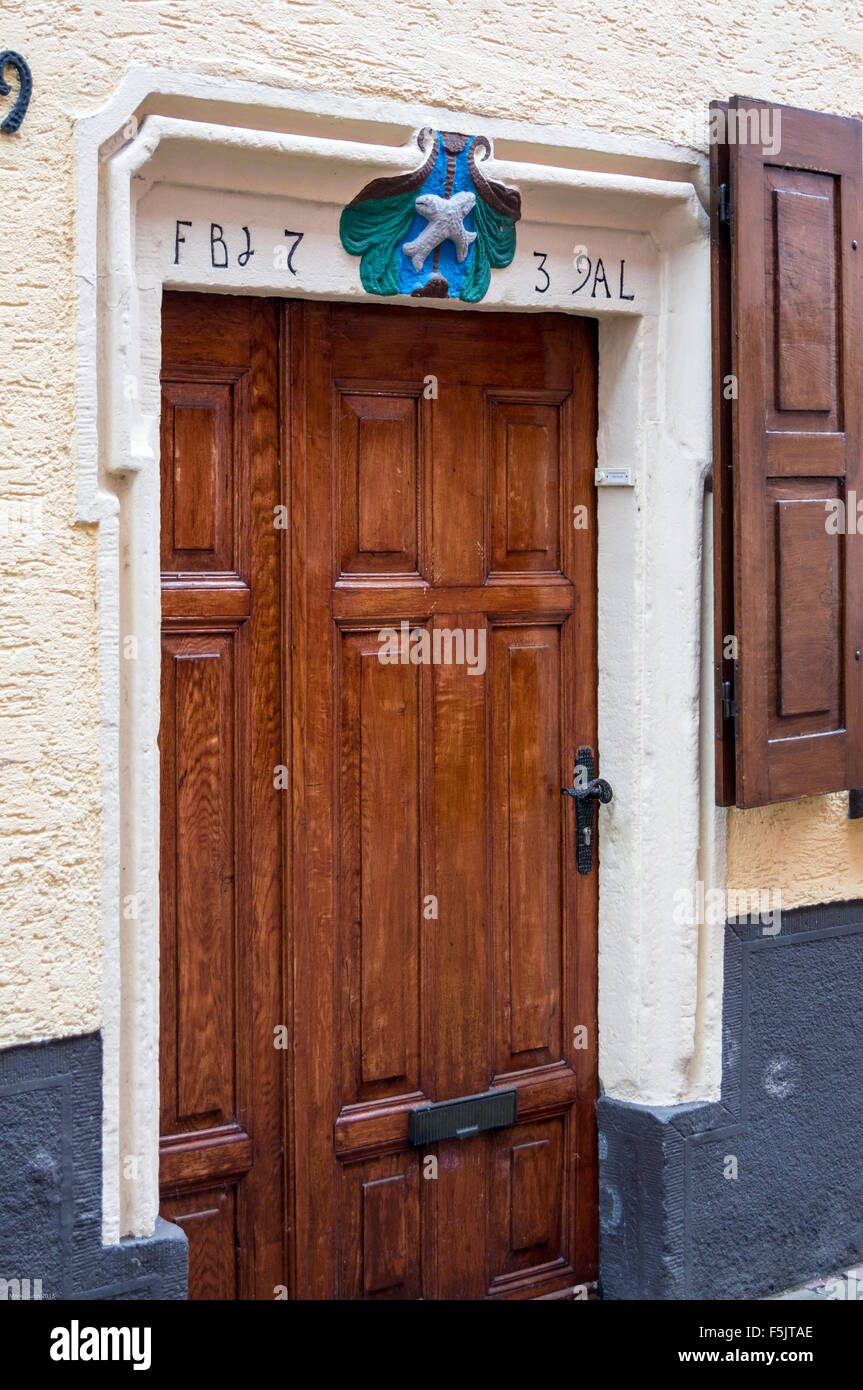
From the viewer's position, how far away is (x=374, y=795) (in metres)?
3.55

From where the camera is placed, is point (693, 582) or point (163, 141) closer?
point (163, 141)

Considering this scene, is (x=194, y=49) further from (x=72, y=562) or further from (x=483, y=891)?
(x=483, y=891)

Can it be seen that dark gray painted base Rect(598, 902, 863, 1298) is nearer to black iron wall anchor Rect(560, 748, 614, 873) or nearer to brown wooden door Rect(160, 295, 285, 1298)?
black iron wall anchor Rect(560, 748, 614, 873)

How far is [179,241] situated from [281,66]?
16.5 inches

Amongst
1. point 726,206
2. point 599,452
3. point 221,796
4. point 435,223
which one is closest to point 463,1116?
point 221,796

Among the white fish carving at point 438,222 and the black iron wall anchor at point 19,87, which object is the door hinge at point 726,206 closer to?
the white fish carving at point 438,222

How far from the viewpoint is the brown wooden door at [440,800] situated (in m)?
3.46

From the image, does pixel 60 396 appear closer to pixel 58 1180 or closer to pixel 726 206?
pixel 58 1180

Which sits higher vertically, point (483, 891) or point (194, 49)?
point (194, 49)

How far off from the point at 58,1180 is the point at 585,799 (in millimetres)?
1618

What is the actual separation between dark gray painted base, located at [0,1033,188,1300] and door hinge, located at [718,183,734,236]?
242 centimetres

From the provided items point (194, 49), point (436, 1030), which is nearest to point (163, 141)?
point (194, 49)

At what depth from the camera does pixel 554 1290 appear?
3.88m
